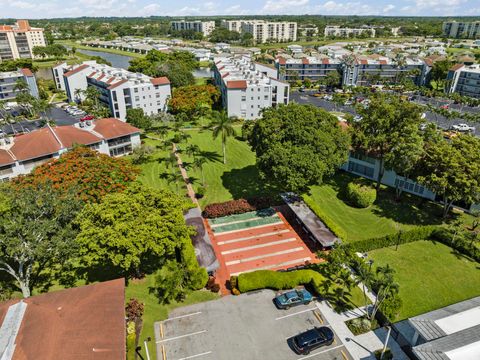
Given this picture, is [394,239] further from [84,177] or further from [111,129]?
[111,129]

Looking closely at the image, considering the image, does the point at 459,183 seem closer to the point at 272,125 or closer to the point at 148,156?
the point at 272,125

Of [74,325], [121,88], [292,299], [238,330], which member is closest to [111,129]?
[121,88]

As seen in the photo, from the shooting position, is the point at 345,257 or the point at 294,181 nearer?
the point at 345,257

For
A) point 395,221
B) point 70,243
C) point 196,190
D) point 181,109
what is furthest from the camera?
point 181,109

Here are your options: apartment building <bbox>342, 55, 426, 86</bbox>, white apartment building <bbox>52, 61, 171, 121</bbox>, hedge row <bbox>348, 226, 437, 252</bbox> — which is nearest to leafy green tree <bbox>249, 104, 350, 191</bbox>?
hedge row <bbox>348, 226, 437, 252</bbox>

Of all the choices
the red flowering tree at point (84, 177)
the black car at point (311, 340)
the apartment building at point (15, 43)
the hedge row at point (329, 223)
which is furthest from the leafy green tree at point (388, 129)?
the apartment building at point (15, 43)

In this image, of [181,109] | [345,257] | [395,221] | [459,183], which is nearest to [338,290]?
[345,257]

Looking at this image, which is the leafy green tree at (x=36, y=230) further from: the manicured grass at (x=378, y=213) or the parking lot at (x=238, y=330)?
the manicured grass at (x=378, y=213)
